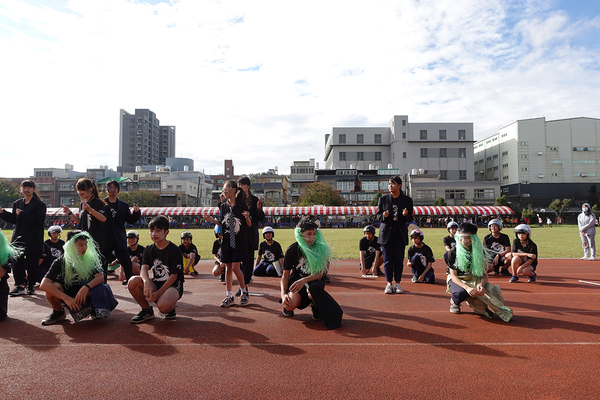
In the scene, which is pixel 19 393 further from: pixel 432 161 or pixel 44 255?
pixel 432 161

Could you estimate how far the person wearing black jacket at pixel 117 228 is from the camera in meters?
6.64

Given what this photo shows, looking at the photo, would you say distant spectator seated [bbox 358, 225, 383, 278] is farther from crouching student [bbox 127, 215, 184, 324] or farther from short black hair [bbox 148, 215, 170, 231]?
short black hair [bbox 148, 215, 170, 231]

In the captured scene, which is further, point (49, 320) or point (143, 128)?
point (143, 128)

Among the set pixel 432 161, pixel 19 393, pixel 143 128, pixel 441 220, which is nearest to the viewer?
pixel 19 393

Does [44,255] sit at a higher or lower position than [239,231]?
lower

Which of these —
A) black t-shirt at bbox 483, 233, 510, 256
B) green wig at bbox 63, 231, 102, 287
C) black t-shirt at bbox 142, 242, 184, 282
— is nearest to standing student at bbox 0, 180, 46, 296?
green wig at bbox 63, 231, 102, 287

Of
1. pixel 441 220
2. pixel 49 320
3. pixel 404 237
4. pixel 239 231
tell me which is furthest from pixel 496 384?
pixel 441 220

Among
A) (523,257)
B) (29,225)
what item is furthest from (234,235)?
(523,257)

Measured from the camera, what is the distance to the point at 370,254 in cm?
998

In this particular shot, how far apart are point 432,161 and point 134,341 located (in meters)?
92.0

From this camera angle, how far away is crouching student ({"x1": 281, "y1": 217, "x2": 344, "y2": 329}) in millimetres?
5125

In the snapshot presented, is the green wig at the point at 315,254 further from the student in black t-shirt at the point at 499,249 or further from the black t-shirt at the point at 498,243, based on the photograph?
the black t-shirt at the point at 498,243

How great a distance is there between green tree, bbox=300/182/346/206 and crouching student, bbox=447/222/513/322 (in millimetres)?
63388

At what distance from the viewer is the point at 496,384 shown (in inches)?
128
